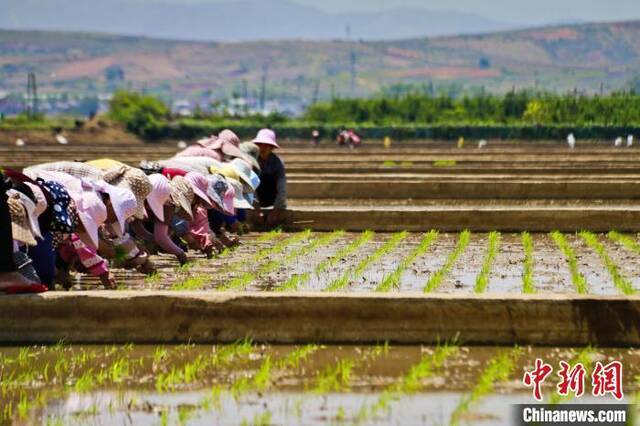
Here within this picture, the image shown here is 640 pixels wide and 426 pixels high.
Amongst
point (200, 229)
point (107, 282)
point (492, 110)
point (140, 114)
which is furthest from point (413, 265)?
point (492, 110)

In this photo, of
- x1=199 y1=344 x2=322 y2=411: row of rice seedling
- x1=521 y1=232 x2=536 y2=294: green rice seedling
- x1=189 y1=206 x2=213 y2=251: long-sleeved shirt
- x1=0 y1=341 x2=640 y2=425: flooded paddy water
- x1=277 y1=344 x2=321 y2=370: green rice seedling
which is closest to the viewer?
x1=0 y1=341 x2=640 y2=425: flooded paddy water

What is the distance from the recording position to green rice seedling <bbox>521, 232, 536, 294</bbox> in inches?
393

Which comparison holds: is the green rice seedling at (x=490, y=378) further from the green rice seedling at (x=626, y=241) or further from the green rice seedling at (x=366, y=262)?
the green rice seedling at (x=626, y=241)

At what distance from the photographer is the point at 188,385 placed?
6.96 metres

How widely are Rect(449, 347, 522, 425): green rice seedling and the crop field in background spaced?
211cm

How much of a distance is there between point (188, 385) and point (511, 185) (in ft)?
48.7

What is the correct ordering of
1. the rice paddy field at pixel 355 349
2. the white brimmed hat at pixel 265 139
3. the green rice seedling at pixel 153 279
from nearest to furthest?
the rice paddy field at pixel 355 349 < the green rice seedling at pixel 153 279 < the white brimmed hat at pixel 265 139

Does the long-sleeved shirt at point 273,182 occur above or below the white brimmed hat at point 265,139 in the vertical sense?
below

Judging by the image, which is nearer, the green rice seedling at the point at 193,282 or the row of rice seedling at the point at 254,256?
the green rice seedling at the point at 193,282

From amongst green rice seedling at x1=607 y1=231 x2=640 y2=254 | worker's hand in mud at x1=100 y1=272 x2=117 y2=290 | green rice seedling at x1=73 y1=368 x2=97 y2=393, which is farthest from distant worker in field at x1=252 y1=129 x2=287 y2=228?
green rice seedling at x1=73 y1=368 x2=97 y2=393

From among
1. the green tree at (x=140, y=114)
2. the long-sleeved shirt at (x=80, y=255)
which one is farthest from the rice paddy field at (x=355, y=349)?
the green tree at (x=140, y=114)

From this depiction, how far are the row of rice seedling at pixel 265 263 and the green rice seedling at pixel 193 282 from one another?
6.6 inches

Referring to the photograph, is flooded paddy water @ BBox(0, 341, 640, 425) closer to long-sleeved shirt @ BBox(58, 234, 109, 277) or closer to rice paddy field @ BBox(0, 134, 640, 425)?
rice paddy field @ BBox(0, 134, 640, 425)

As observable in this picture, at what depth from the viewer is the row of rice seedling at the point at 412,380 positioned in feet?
20.7
